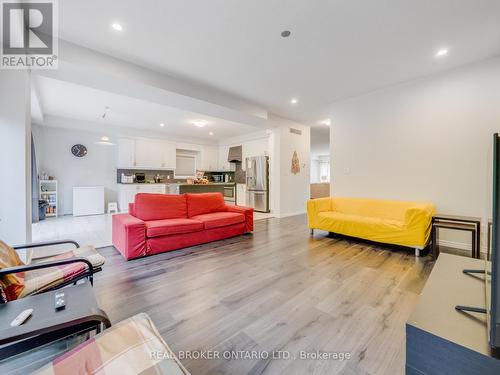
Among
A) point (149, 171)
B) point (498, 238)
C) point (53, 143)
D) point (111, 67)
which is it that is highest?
point (111, 67)

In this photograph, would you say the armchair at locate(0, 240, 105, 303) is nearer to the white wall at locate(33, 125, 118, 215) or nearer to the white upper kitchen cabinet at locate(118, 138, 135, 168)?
the white upper kitchen cabinet at locate(118, 138, 135, 168)

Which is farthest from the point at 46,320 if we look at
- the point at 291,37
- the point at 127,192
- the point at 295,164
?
the point at 127,192

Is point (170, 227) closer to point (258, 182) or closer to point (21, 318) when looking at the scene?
point (21, 318)

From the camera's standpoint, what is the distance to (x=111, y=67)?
2.94 m

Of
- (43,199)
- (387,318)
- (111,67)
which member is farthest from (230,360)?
(43,199)

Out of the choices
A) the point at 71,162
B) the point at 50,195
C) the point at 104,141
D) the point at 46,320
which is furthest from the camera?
the point at 104,141

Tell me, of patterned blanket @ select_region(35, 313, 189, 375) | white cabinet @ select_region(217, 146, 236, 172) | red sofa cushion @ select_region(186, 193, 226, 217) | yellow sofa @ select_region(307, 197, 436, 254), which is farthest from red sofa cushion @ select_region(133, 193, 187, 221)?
white cabinet @ select_region(217, 146, 236, 172)

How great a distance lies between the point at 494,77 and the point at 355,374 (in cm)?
429

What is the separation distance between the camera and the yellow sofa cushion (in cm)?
293

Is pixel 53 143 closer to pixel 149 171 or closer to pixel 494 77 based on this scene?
pixel 149 171

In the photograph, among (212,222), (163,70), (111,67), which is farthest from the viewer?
(212,222)

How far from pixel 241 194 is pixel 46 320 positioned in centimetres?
702

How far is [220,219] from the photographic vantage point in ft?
12.5

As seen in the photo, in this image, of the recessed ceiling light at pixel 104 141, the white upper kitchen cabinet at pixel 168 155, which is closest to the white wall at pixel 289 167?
the white upper kitchen cabinet at pixel 168 155
